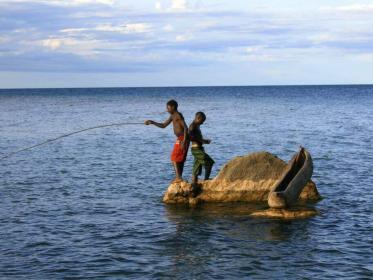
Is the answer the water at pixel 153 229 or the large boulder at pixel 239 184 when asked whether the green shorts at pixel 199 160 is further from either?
the water at pixel 153 229

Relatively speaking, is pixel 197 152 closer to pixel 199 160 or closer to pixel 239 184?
pixel 199 160

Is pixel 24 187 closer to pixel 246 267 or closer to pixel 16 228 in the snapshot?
pixel 16 228

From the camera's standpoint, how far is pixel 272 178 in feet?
59.5

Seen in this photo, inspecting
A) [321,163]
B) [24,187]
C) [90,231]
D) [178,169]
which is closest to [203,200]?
[178,169]

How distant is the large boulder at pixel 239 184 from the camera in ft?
59.4

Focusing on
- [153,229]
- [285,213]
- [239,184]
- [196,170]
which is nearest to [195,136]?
[196,170]

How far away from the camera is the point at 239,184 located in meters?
18.2

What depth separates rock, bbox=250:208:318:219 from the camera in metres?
16.3

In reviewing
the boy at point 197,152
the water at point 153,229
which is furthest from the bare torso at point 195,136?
the water at point 153,229

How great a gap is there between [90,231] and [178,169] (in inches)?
159

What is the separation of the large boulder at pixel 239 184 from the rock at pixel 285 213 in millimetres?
1584

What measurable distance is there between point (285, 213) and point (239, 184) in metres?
2.24

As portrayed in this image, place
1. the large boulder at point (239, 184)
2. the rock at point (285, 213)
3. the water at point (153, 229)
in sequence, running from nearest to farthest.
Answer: the water at point (153, 229) < the rock at point (285, 213) < the large boulder at point (239, 184)

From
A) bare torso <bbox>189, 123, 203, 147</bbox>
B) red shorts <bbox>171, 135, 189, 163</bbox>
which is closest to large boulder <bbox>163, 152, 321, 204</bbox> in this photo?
red shorts <bbox>171, 135, 189, 163</bbox>
